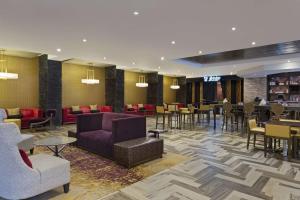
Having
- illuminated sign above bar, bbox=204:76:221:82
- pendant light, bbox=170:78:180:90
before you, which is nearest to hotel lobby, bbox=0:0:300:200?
pendant light, bbox=170:78:180:90

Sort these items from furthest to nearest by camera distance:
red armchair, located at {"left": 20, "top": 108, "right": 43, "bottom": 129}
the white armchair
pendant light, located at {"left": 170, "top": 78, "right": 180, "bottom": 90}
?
1. pendant light, located at {"left": 170, "top": 78, "right": 180, "bottom": 90}
2. red armchair, located at {"left": 20, "top": 108, "right": 43, "bottom": 129}
3. the white armchair

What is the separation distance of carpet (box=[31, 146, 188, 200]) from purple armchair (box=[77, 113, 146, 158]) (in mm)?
237

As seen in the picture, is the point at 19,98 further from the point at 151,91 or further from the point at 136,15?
the point at 151,91

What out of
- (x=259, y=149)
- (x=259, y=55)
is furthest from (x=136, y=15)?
(x=259, y=55)

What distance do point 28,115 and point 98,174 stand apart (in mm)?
6435

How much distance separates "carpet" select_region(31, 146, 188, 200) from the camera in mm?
2914

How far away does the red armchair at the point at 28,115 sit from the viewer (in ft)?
26.3

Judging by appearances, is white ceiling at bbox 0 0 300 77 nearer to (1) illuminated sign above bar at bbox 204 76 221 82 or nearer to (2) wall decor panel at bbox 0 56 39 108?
(2) wall decor panel at bbox 0 56 39 108

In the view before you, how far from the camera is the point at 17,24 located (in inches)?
188

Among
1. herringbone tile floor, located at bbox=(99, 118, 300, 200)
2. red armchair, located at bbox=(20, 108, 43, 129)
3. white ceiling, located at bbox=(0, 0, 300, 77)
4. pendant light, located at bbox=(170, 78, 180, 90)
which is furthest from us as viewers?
pendant light, located at bbox=(170, 78, 180, 90)

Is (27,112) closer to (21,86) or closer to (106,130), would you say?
(21,86)

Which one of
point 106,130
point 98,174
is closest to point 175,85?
point 106,130

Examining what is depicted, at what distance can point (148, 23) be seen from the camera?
4.56m

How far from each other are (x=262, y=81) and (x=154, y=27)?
10781 mm
